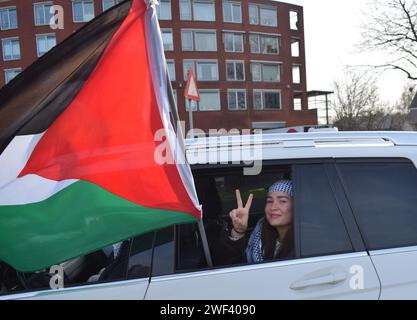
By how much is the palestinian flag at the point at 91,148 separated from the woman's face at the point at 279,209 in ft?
1.94

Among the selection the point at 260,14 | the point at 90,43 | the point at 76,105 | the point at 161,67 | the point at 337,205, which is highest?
the point at 260,14

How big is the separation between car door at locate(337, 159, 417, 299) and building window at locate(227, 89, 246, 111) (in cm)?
4080

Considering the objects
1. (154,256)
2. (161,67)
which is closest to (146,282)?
(154,256)

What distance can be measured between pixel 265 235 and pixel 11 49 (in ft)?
147

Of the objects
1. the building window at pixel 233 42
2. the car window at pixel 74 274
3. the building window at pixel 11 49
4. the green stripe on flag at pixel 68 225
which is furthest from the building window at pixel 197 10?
the green stripe on flag at pixel 68 225

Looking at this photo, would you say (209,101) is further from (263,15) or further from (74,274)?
(74,274)

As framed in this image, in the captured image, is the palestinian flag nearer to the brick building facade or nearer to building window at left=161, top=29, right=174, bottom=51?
the brick building facade

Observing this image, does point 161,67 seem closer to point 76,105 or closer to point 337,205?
point 76,105

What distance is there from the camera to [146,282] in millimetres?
1946

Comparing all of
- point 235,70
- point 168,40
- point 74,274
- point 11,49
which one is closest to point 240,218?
point 74,274

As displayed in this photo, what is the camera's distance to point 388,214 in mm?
2123

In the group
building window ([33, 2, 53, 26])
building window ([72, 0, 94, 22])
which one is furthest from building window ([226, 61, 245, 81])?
building window ([33, 2, 53, 26])

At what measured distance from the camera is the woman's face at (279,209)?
7.50ft
